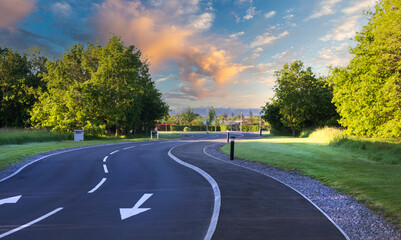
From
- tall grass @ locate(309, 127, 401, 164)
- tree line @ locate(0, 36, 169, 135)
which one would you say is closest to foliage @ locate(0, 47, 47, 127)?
tree line @ locate(0, 36, 169, 135)

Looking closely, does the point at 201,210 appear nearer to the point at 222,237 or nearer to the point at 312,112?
the point at 222,237

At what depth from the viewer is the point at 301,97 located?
38.0m

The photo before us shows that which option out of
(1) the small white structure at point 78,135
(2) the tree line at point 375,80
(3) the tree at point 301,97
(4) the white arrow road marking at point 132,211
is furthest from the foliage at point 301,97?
(4) the white arrow road marking at point 132,211

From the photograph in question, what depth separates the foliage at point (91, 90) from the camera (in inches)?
1265

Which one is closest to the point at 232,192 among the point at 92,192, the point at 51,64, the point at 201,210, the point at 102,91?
the point at 201,210

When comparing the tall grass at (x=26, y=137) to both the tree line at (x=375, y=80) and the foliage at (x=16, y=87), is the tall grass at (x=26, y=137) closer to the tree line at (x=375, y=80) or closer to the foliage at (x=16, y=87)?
the foliage at (x=16, y=87)

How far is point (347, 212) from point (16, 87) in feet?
149

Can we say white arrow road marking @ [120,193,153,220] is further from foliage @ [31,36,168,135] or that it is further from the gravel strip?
foliage @ [31,36,168,135]

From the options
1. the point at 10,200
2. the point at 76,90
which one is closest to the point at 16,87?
the point at 76,90

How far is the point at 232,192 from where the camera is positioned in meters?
7.56

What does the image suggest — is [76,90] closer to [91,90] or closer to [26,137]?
[91,90]

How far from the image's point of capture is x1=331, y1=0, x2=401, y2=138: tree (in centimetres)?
Result: 1709

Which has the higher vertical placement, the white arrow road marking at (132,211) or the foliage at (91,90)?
the foliage at (91,90)

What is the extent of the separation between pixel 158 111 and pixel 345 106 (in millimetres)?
30374
